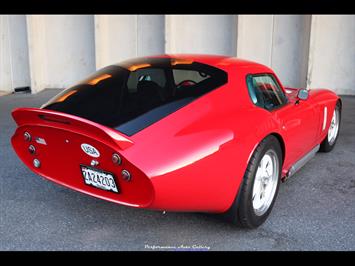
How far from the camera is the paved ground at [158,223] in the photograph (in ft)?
8.61

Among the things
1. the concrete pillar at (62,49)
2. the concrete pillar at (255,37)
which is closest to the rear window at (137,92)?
the concrete pillar at (255,37)

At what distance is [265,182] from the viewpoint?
2.96m

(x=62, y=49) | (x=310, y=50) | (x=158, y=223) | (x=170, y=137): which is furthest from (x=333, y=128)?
(x=62, y=49)

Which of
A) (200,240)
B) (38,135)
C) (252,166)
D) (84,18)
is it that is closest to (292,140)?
(252,166)

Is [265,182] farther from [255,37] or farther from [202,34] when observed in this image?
[202,34]

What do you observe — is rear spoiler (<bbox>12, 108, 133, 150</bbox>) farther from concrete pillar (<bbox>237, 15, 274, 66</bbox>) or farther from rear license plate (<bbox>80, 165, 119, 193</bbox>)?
→ concrete pillar (<bbox>237, 15, 274, 66</bbox>)

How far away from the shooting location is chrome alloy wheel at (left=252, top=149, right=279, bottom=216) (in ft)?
9.30

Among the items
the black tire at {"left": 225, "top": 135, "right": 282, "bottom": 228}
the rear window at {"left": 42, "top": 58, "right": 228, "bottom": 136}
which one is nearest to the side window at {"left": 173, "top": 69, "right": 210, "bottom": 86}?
the rear window at {"left": 42, "top": 58, "right": 228, "bottom": 136}

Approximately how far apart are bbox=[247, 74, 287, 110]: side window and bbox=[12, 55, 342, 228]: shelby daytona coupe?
1cm

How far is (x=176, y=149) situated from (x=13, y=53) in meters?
9.40

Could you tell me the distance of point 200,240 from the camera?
105 inches

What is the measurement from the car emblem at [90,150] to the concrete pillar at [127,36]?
8.18 m

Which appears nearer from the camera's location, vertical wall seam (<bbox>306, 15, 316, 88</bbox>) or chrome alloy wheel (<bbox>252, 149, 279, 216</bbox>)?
chrome alloy wheel (<bbox>252, 149, 279, 216</bbox>)

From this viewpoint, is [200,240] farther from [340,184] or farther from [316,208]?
[340,184]
